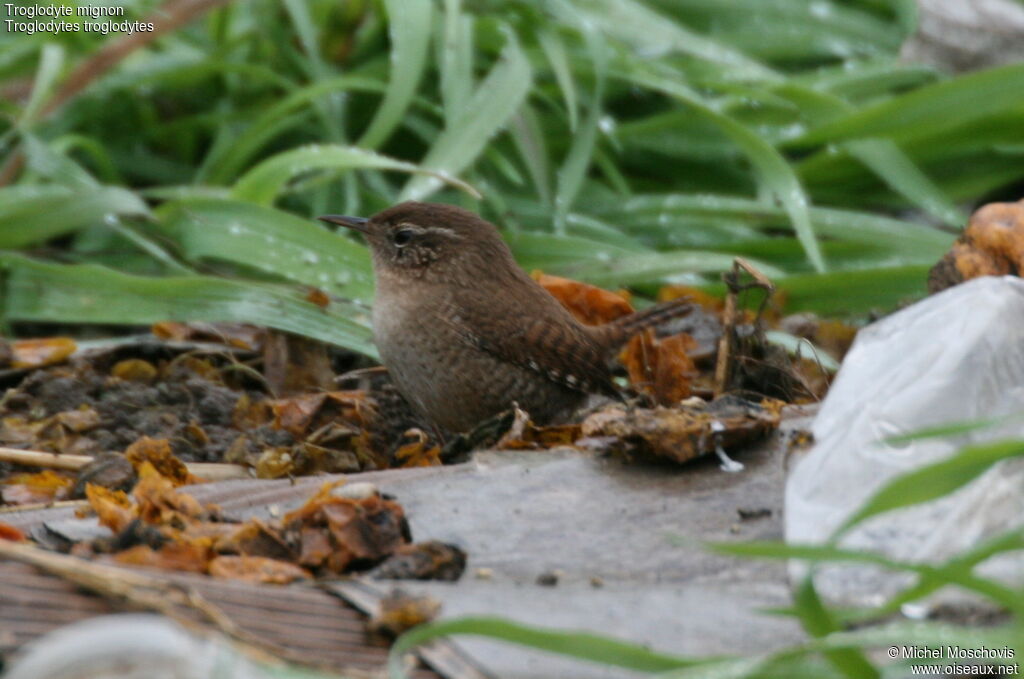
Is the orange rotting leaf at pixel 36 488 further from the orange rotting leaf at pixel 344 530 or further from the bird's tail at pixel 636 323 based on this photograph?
the bird's tail at pixel 636 323

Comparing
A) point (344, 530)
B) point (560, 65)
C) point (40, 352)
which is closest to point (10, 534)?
point (344, 530)

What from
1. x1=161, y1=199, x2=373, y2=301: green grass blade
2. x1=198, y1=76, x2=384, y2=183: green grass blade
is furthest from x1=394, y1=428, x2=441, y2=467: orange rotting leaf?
x1=198, y1=76, x2=384, y2=183: green grass blade

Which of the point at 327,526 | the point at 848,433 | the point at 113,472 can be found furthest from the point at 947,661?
the point at 113,472

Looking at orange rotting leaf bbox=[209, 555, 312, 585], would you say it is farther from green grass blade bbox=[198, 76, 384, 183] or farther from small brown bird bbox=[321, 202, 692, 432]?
green grass blade bbox=[198, 76, 384, 183]

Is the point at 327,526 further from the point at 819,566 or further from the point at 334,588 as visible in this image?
the point at 819,566

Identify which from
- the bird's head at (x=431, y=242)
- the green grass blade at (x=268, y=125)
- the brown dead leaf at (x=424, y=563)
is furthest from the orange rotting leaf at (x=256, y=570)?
the green grass blade at (x=268, y=125)

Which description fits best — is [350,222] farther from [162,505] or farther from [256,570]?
[256,570]
